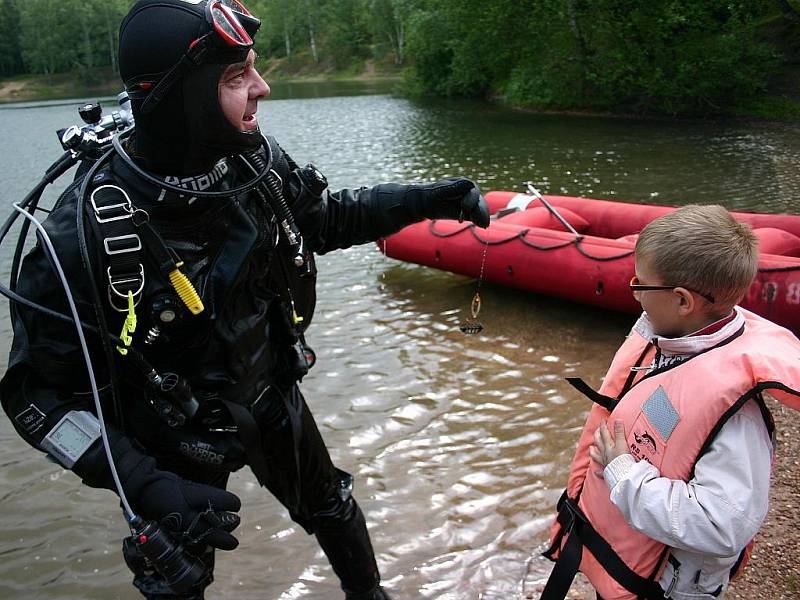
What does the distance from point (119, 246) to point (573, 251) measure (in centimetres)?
485

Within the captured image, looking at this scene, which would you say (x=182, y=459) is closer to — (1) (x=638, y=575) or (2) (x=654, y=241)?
(1) (x=638, y=575)

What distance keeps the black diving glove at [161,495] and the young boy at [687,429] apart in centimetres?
101

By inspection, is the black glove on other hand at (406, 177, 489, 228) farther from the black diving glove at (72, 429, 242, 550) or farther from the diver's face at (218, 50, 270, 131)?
the black diving glove at (72, 429, 242, 550)

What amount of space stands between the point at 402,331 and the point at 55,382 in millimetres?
4491

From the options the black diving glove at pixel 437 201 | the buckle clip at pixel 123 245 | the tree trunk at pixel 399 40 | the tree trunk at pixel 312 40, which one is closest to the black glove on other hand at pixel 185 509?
the buckle clip at pixel 123 245

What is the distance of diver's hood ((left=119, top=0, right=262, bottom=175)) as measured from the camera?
1.88 meters

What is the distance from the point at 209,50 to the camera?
186 centimetres

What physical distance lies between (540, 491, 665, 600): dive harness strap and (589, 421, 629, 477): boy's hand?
19 centimetres

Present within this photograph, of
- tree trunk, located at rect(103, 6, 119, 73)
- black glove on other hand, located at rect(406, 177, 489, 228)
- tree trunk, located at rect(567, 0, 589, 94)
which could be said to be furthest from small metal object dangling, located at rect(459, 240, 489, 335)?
tree trunk, located at rect(103, 6, 119, 73)

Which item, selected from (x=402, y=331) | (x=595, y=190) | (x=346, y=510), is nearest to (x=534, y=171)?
(x=595, y=190)

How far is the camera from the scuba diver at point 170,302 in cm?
182

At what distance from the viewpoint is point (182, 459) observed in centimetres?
216

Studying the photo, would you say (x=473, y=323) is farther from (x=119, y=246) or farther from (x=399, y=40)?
(x=399, y=40)

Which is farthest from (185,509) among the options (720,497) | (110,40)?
(110,40)
